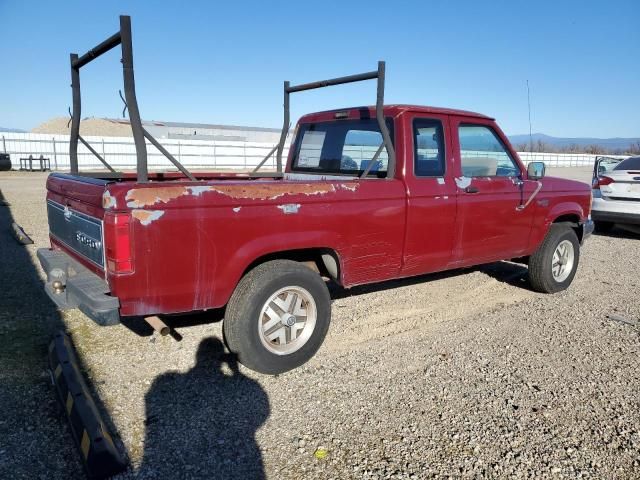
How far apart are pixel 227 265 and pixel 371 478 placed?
5.13 feet

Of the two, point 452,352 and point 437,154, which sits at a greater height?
point 437,154

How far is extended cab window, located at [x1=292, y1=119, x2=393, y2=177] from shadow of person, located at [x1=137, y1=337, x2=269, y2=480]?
85.2 inches

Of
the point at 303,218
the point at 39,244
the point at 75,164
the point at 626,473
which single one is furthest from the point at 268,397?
the point at 39,244

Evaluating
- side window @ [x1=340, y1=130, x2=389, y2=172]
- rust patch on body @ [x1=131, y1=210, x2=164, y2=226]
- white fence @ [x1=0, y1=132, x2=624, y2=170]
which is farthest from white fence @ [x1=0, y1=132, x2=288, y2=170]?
rust patch on body @ [x1=131, y1=210, x2=164, y2=226]

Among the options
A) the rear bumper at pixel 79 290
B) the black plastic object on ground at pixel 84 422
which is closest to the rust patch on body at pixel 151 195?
the rear bumper at pixel 79 290

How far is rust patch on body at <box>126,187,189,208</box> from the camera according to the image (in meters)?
2.96

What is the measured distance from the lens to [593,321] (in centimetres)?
499

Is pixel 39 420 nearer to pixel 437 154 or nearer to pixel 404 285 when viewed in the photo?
pixel 437 154

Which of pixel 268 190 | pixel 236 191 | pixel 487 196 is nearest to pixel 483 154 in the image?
pixel 487 196

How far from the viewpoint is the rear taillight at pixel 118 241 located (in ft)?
9.61

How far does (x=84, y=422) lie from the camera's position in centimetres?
269

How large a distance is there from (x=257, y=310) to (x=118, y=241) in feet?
3.46

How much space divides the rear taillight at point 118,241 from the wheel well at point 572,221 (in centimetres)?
476

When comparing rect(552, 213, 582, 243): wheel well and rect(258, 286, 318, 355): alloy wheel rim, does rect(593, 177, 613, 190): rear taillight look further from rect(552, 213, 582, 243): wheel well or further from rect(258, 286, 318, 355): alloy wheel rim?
rect(258, 286, 318, 355): alloy wheel rim
